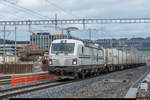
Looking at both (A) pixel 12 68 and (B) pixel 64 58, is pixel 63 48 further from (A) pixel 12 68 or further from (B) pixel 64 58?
(A) pixel 12 68

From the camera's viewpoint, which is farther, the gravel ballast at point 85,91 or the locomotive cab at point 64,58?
the locomotive cab at point 64,58

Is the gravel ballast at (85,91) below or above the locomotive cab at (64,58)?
below

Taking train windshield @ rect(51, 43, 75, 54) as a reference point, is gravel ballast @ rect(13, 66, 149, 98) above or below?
below

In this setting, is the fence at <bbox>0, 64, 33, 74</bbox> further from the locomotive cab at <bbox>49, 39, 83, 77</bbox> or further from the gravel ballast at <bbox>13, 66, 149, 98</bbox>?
the gravel ballast at <bbox>13, 66, 149, 98</bbox>

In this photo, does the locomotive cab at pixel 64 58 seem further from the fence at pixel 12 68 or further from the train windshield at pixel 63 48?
the fence at pixel 12 68

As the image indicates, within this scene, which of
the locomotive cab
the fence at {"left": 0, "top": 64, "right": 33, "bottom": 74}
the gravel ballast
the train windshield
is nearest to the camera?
the gravel ballast

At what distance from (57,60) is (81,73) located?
3.14 meters

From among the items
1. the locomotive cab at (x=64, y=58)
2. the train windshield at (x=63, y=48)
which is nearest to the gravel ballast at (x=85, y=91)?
the locomotive cab at (x=64, y=58)

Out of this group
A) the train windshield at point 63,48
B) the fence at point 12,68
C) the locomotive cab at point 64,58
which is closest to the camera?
the locomotive cab at point 64,58

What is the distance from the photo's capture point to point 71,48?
21938 mm

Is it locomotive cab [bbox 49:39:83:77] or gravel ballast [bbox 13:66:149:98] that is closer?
gravel ballast [bbox 13:66:149:98]

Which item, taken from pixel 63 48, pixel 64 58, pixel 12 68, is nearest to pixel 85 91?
pixel 64 58

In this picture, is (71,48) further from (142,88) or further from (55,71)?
(142,88)

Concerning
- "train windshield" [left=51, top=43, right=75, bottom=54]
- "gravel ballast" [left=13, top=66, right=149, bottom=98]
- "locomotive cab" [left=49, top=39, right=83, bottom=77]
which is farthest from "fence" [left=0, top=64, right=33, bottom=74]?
"gravel ballast" [left=13, top=66, right=149, bottom=98]
